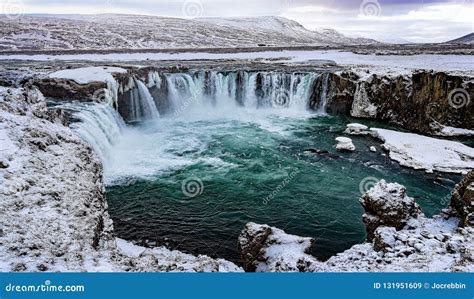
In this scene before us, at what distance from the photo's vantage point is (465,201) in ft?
28.2

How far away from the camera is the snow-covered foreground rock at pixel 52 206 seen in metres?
5.98

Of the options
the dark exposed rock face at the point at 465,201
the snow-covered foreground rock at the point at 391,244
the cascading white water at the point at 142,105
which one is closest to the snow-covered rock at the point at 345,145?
the snow-covered foreground rock at the point at 391,244

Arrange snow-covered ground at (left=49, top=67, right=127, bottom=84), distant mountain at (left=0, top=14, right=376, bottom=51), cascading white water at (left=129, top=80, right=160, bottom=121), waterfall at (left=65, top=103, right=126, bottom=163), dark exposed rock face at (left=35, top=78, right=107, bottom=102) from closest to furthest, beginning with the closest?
waterfall at (left=65, top=103, right=126, bottom=163) → dark exposed rock face at (left=35, top=78, right=107, bottom=102) → snow-covered ground at (left=49, top=67, right=127, bottom=84) → cascading white water at (left=129, top=80, right=160, bottom=121) → distant mountain at (left=0, top=14, right=376, bottom=51)

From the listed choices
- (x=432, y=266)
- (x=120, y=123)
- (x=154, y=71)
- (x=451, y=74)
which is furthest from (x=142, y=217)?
(x=451, y=74)

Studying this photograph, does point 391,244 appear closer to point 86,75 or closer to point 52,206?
point 52,206

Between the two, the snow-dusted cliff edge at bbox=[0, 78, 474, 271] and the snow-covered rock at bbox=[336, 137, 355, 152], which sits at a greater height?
the snow-dusted cliff edge at bbox=[0, 78, 474, 271]

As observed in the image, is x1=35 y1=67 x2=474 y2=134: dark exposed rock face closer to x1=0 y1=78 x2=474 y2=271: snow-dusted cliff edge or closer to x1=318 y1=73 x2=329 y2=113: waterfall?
x1=318 y1=73 x2=329 y2=113: waterfall

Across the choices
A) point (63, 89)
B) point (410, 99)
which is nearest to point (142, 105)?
point (63, 89)

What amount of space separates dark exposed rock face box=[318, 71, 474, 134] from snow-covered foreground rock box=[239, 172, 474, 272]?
15.7 metres

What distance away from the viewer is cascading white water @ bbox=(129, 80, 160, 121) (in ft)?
85.6

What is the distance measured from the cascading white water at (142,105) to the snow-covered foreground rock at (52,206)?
1603 cm

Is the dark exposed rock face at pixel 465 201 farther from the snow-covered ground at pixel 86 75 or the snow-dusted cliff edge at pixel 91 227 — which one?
the snow-covered ground at pixel 86 75

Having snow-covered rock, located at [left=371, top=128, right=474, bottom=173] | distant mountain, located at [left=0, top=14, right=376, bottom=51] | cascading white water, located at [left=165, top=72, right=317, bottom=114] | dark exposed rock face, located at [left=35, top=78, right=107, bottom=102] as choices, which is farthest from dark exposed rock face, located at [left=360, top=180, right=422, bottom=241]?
distant mountain, located at [left=0, top=14, right=376, bottom=51]

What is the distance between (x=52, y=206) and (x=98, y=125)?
12.5 meters
